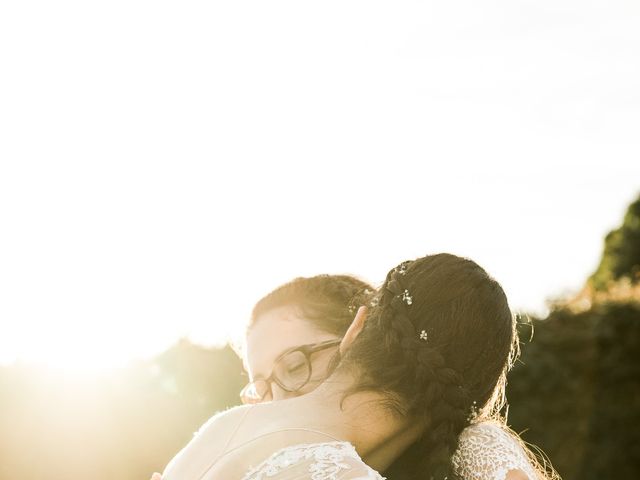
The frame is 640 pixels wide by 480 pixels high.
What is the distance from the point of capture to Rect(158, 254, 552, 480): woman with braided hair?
2.20 m

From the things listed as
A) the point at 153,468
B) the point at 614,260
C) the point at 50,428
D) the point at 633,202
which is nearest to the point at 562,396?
the point at 153,468

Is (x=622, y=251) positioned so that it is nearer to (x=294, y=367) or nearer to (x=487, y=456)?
(x=294, y=367)

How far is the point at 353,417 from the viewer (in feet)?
7.37

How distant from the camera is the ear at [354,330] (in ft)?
8.28

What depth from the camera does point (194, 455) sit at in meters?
2.28

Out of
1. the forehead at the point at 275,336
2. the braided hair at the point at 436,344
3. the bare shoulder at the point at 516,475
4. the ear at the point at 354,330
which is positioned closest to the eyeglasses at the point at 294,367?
the forehead at the point at 275,336

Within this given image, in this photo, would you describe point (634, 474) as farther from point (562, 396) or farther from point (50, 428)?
point (50, 428)

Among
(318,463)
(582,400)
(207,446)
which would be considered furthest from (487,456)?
(582,400)

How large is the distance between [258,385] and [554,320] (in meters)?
6.10

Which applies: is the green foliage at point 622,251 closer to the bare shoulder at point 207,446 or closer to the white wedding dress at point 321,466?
the white wedding dress at point 321,466

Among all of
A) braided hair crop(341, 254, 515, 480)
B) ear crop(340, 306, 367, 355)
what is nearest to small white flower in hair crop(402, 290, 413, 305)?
braided hair crop(341, 254, 515, 480)

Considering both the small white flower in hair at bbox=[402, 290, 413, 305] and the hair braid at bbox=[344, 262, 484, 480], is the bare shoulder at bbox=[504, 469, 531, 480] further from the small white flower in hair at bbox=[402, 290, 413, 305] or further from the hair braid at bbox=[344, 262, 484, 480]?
the small white flower in hair at bbox=[402, 290, 413, 305]

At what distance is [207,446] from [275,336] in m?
1.04

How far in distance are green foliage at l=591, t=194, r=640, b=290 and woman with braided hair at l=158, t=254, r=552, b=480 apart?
27365 millimetres
